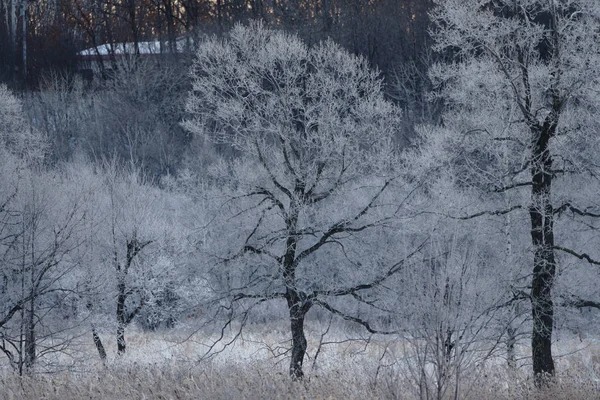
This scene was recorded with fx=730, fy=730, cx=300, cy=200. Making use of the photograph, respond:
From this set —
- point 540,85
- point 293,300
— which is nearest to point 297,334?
point 293,300

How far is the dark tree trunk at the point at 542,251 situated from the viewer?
995 cm

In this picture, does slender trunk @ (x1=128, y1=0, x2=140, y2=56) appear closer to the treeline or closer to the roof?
the treeline

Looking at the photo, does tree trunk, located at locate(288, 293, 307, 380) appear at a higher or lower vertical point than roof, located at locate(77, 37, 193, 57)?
lower

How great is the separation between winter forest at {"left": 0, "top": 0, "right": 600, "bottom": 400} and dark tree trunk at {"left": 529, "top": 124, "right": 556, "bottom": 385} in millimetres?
43

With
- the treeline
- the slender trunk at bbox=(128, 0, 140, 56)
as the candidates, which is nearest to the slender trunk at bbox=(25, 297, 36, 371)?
the treeline

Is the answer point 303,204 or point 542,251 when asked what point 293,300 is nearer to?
point 303,204

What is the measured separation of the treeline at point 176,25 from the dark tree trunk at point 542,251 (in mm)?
23416

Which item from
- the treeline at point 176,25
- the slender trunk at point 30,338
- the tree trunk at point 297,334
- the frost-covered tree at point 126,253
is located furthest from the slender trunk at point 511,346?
the treeline at point 176,25

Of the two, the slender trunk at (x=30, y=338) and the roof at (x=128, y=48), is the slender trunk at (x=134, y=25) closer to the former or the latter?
the roof at (x=128, y=48)

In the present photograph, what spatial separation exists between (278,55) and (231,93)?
1.22m

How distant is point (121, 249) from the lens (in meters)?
21.0

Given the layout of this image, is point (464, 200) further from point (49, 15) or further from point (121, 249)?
point (49, 15)

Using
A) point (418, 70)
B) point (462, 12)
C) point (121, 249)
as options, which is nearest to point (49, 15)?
point (418, 70)

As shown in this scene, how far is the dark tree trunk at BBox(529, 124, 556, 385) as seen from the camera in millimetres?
9954
